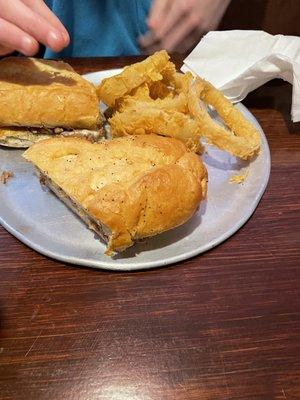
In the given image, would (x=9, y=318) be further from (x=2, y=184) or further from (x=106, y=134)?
(x=106, y=134)

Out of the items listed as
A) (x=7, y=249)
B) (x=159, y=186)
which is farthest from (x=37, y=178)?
(x=159, y=186)

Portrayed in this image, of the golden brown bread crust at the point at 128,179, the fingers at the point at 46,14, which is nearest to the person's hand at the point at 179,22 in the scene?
the fingers at the point at 46,14

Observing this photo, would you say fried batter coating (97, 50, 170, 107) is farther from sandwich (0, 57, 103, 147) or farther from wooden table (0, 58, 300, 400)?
wooden table (0, 58, 300, 400)

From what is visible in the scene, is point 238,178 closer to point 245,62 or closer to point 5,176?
point 245,62

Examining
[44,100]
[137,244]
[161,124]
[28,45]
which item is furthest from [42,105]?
[137,244]

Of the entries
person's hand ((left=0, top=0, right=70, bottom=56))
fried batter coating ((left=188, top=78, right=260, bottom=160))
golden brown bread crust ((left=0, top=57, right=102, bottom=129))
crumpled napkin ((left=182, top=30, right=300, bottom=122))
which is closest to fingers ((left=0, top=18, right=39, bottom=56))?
person's hand ((left=0, top=0, right=70, bottom=56))

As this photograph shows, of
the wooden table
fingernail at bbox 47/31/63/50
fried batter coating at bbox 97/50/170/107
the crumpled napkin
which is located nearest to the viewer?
the wooden table
